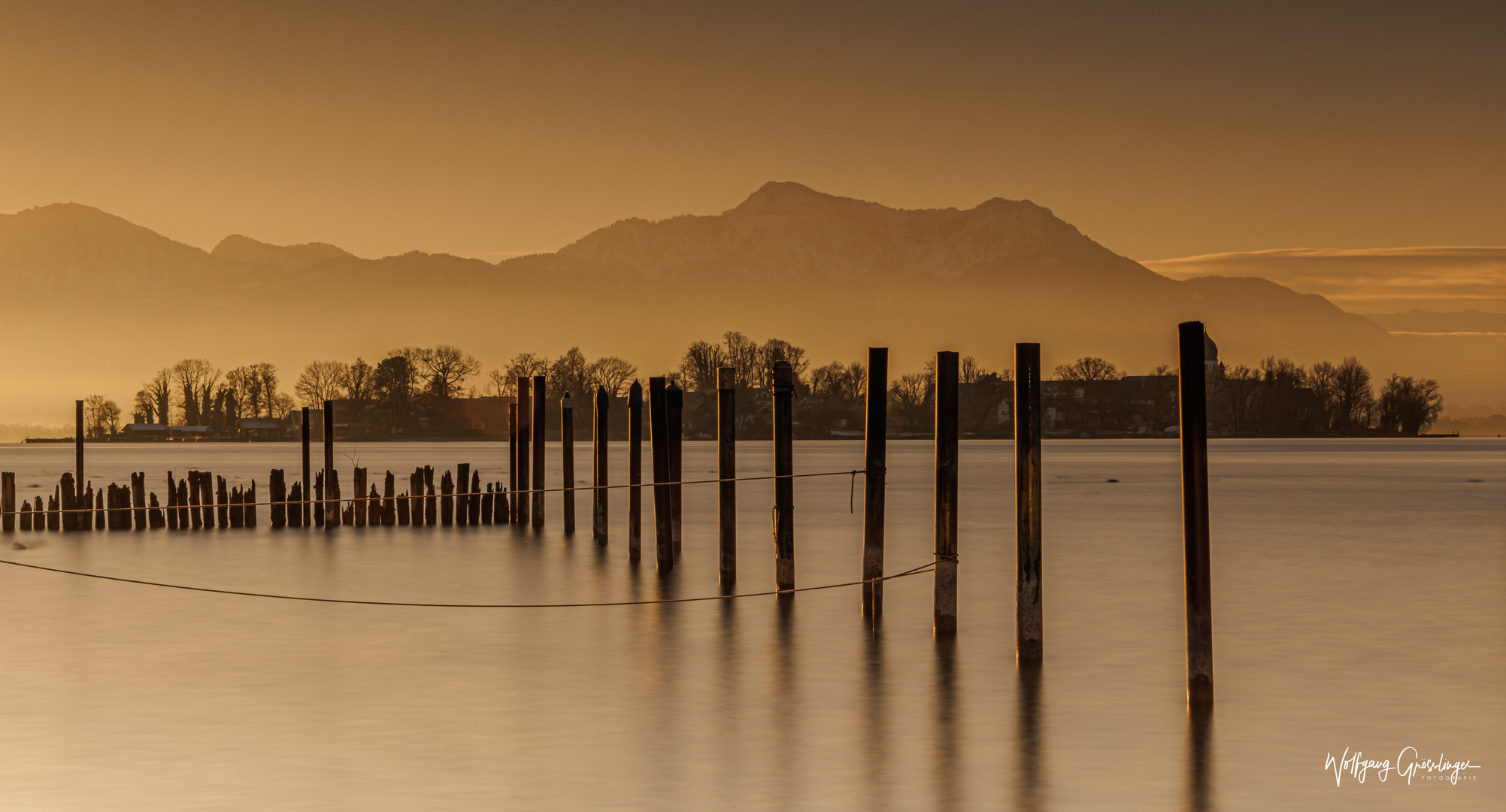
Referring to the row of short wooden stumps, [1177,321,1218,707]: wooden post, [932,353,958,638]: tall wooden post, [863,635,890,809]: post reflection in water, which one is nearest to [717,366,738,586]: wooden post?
[863,635,890,809]: post reflection in water

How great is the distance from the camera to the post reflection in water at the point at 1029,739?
11625 mm

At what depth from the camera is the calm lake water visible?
1196 cm

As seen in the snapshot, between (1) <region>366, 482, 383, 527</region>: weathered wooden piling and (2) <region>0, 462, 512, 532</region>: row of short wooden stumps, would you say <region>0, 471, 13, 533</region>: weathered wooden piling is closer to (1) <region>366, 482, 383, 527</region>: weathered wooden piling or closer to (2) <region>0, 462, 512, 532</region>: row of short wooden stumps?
(2) <region>0, 462, 512, 532</region>: row of short wooden stumps

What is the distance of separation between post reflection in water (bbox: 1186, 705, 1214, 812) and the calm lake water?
0.15ft

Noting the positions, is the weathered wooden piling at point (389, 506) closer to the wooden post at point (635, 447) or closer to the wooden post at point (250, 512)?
the wooden post at point (250, 512)

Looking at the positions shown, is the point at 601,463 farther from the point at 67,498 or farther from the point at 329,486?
the point at 67,498

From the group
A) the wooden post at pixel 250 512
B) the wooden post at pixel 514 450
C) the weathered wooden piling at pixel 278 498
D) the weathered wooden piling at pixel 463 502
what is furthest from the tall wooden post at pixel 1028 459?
the wooden post at pixel 250 512

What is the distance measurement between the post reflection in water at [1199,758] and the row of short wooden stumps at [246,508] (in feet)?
69.5

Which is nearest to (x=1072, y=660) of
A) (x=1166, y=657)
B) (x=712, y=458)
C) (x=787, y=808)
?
(x=1166, y=657)

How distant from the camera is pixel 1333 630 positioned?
2095 cm

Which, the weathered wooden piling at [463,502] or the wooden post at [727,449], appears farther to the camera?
the weathered wooden piling at [463,502]

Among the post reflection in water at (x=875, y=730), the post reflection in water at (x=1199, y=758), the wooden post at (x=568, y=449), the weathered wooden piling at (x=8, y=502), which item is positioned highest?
the wooden post at (x=568, y=449)

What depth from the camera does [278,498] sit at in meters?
34.7

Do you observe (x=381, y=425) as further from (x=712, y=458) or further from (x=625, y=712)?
(x=625, y=712)
